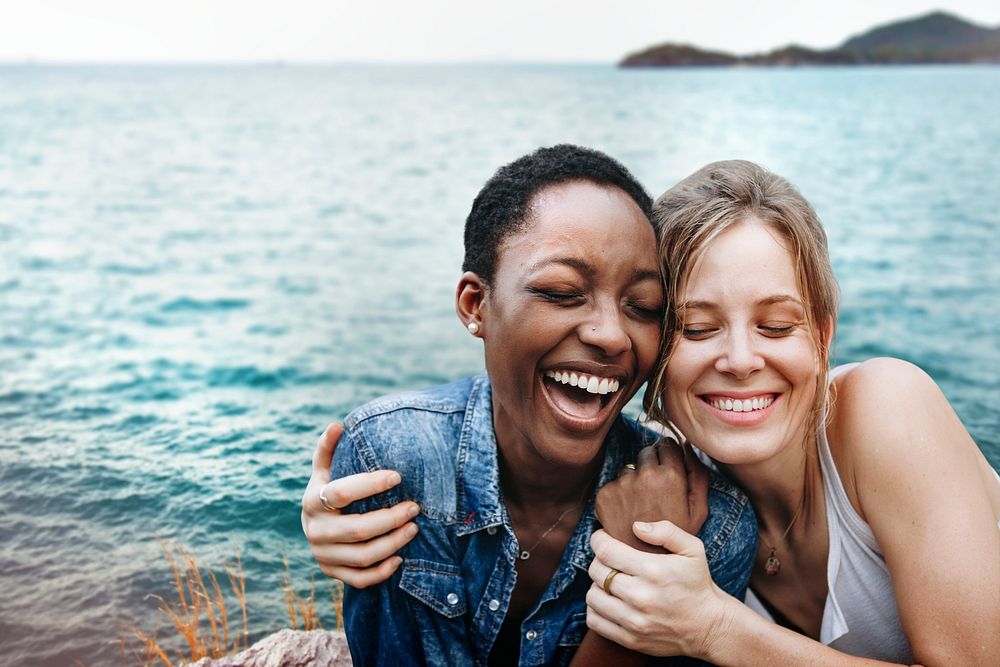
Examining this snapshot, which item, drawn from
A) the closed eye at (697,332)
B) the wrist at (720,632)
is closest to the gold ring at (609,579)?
the wrist at (720,632)

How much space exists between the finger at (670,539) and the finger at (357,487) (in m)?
0.73

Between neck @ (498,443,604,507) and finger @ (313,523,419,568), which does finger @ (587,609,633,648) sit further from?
finger @ (313,523,419,568)

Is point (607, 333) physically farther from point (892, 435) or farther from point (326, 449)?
point (326, 449)

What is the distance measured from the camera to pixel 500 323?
276cm

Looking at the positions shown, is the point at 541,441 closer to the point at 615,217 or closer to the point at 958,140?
the point at 615,217

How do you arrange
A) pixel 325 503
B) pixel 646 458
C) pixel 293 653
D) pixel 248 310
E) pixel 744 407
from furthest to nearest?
pixel 248 310 → pixel 293 653 → pixel 646 458 → pixel 325 503 → pixel 744 407

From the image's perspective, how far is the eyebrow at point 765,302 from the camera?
9.02 feet

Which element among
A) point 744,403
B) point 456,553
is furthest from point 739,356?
point 456,553

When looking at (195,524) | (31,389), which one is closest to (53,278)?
(31,389)

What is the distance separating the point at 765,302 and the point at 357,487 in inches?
54.4

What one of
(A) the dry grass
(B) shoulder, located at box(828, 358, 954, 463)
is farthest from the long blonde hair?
(A) the dry grass

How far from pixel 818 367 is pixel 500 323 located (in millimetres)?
1021

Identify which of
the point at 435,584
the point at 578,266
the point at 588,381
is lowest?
the point at 435,584

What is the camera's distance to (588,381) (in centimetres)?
268
